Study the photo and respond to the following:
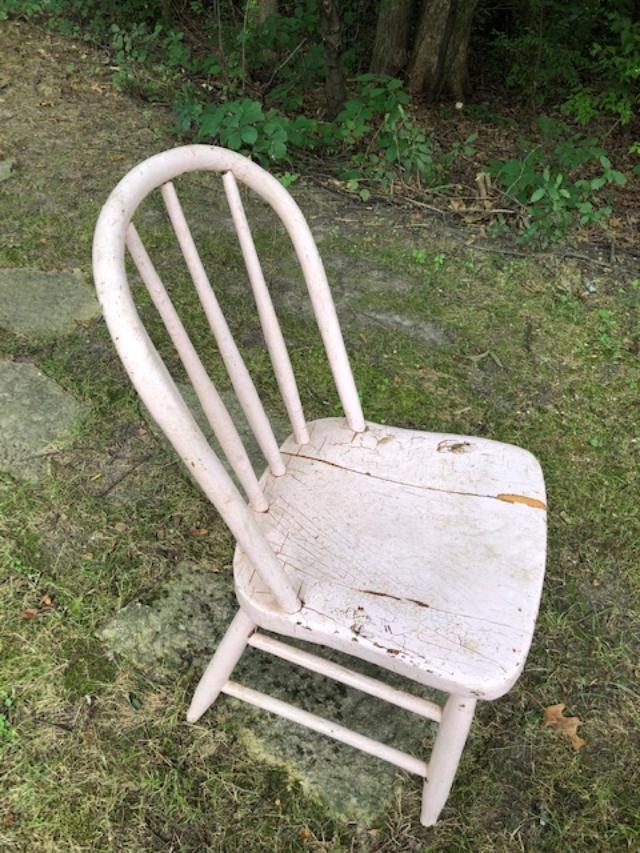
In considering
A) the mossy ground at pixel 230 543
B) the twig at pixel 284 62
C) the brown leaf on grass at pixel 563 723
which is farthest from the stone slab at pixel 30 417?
the twig at pixel 284 62

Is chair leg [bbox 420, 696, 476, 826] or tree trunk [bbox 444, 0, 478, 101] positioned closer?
chair leg [bbox 420, 696, 476, 826]

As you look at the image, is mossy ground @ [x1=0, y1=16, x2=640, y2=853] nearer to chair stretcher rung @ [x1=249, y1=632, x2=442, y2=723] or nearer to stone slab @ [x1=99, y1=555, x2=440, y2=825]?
stone slab @ [x1=99, y1=555, x2=440, y2=825]

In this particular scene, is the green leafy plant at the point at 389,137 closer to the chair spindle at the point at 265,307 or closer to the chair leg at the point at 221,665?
the chair spindle at the point at 265,307

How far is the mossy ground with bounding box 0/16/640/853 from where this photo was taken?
146cm

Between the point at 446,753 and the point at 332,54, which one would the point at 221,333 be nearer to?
the point at 446,753

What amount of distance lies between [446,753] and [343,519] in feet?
1.46

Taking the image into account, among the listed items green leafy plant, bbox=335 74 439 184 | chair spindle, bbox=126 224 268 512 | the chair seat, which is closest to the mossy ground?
green leafy plant, bbox=335 74 439 184

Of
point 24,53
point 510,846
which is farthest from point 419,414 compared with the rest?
point 24,53

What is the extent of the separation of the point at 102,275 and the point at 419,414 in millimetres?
1525

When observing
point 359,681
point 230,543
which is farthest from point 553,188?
point 359,681

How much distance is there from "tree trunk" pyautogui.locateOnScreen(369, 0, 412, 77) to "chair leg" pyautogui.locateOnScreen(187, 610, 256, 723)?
314cm

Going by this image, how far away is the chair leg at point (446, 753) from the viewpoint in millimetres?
1183

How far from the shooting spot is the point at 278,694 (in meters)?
1.64

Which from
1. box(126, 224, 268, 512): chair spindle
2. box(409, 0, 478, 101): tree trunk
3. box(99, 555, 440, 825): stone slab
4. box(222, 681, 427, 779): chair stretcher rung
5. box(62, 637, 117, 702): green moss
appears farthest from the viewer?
box(409, 0, 478, 101): tree trunk
